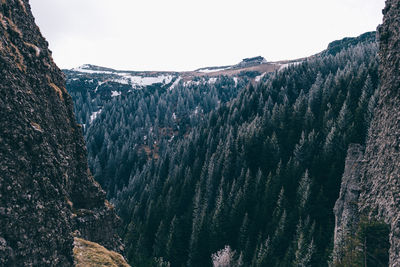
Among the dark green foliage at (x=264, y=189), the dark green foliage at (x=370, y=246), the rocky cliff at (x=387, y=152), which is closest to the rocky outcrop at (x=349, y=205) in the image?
the rocky cliff at (x=387, y=152)

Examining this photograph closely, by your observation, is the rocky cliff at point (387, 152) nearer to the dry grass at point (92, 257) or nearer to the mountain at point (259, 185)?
the mountain at point (259, 185)

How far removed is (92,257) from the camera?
22.2 metres

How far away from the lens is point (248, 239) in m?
72.5

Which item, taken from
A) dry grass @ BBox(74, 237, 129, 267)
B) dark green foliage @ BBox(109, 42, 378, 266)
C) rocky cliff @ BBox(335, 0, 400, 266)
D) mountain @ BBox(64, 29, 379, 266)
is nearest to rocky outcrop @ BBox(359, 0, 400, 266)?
rocky cliff @ BBox(335, 0, 400, 266)

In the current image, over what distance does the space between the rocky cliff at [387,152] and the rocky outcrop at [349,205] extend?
1.42 feet

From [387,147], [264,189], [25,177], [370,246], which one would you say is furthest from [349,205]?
[25,177]

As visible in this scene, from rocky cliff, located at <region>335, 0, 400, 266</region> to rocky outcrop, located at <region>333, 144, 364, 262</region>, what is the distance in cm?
43

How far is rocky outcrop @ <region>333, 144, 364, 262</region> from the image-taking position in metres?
42.4

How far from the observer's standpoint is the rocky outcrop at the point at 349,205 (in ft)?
139

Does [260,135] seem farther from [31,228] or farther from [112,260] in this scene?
[31,228]

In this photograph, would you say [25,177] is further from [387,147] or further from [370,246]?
[387,147]

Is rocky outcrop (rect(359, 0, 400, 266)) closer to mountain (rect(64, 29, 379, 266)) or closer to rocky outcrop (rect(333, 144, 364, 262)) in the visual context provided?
rocky outcrop (rect(333, 144, 364, 262))

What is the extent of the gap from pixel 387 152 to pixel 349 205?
12255 mm

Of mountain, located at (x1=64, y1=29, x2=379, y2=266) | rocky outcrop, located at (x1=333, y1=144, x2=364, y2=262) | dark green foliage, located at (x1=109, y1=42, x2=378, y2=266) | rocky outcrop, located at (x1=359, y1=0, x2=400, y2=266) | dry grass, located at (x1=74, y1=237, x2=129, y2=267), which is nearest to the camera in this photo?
dry grass, located at (x1=74, y1=237, x2=129, y2=267)
